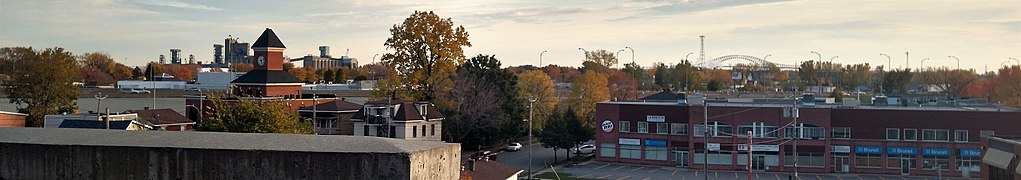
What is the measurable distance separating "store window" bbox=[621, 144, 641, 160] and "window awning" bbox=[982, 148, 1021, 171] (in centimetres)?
2354

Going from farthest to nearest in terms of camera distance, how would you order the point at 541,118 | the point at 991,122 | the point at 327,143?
the point at 541,118
the point at 991,122
the point at 327,143

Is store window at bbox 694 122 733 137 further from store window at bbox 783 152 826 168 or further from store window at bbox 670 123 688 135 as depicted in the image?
store window at bbox 783 152 826 168

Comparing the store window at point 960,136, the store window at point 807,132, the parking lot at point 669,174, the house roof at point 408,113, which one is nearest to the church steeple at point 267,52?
the house roof at point 408,113

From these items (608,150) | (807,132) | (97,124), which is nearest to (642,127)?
(608,150)

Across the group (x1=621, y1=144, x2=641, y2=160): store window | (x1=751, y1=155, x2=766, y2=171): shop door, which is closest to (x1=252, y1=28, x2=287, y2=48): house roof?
(x1=621, y1=144, x2=641, y2=160): store window

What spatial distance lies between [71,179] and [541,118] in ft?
205

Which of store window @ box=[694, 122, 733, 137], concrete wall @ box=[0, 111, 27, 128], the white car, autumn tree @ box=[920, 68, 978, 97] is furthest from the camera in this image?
autumn tree @ box=[920, 68, 978, 97]

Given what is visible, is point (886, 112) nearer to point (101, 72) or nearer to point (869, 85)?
point (101, 72)

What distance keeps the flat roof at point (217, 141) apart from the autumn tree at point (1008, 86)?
87.1 metres

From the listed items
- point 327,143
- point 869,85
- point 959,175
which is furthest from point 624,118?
point 869,85

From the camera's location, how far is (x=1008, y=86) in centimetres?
9025

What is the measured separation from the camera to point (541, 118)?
72500mm

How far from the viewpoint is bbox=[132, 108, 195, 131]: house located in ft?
161

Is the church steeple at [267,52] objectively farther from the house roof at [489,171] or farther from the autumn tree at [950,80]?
the autumn tree at [950,80]
